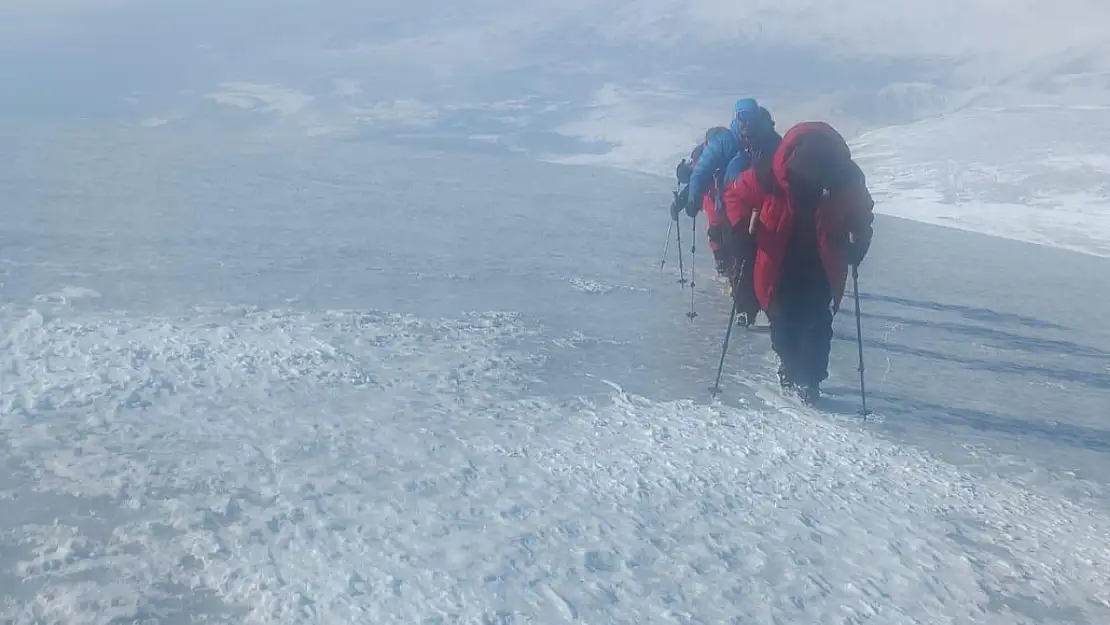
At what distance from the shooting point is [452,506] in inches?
206

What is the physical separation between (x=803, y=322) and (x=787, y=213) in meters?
0.79

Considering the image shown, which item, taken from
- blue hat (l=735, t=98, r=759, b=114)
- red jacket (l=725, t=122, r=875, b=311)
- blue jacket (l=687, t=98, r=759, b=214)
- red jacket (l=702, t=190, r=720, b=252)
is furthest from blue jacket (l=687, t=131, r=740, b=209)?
red jacket (l=725, t=122, r=875, b=311)

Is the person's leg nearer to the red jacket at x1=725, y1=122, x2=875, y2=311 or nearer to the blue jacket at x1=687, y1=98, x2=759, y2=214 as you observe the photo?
the red jacket at x1=725, y1=122, x2=875, y2=311

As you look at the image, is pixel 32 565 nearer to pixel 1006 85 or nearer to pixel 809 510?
pixel 809 510

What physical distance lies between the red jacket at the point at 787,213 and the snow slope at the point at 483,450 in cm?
90

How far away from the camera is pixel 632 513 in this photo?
5.30 metres

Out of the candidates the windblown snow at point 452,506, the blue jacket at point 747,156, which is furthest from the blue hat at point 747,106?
the windblown snow at point 452,506

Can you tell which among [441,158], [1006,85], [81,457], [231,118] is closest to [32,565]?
[81,457]

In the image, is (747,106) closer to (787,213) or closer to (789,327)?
(787,213)

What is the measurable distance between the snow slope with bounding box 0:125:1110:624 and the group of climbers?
475mm

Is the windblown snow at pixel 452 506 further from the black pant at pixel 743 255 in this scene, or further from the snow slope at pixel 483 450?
the black pant at pixel 743 255

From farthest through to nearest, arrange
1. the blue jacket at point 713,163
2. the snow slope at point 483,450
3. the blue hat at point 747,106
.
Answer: the blue jacket at point 713,163 → the blue hat at point 747,106 → the snow slope at point 483,450

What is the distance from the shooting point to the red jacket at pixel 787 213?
6816 millimetres

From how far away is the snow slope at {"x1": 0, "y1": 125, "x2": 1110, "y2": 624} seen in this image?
4582mm
